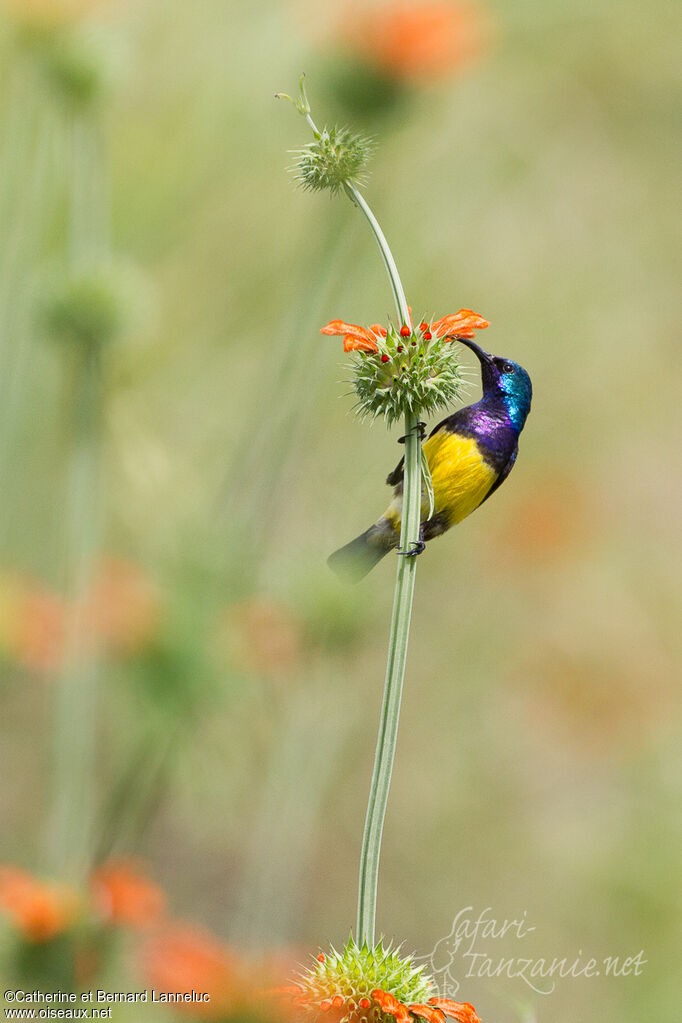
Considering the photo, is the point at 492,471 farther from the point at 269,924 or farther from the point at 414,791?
the point at 414,791

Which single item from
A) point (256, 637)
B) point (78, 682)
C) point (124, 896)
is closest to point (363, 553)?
point (124, 896)

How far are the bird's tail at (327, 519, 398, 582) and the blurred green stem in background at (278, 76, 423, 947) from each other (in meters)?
0.11

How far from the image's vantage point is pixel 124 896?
48.6 inches

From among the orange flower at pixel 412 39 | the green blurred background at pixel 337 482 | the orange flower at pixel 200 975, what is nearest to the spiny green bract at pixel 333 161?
the green blurred background at pixel 337 482

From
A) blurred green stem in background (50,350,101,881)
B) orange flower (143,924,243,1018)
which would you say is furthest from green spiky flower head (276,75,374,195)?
blurred green stem in background (50,350,101,881)

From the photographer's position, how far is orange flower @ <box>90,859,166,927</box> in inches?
48.3

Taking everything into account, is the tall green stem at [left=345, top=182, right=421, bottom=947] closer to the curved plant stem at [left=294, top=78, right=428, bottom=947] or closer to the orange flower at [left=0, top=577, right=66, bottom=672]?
the curved plant stem at [left=294, top=78, right=428, bottom=947]

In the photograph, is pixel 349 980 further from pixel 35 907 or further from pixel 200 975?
pixel 35 907

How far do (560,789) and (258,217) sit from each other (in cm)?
234

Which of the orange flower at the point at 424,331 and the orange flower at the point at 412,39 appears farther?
the orange flower at the point at 412,39

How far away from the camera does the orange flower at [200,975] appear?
1051 millimetres

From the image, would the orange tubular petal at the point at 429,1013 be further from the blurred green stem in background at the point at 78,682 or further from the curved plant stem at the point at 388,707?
the blurred green stem in background at the point at 78,682

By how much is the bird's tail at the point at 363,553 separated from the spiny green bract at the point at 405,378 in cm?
10

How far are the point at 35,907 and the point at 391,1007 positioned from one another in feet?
2.55
